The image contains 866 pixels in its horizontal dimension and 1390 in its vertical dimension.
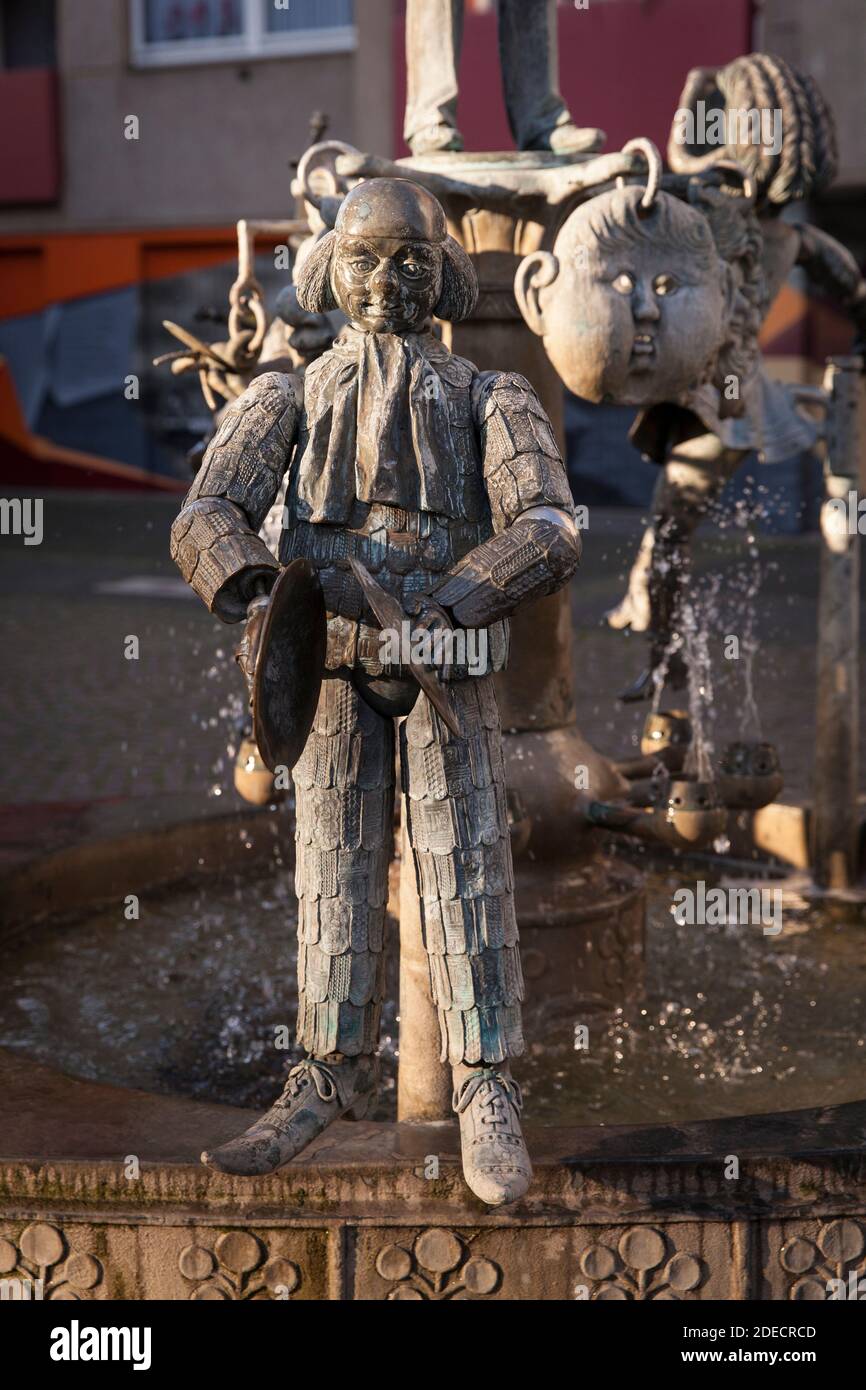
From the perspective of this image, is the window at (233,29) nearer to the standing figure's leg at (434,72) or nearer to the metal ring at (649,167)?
the standing figure's leg at (434,72)

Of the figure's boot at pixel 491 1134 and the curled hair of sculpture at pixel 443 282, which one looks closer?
the figure's boot at pixel 491 1134

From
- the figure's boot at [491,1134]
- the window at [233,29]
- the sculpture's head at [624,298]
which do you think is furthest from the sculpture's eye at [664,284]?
the window at [233,29]

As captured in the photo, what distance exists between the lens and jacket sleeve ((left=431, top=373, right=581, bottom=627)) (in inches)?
129

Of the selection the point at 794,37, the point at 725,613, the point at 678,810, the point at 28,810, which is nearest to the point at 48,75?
the point at 794,37

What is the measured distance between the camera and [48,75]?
19.2 m

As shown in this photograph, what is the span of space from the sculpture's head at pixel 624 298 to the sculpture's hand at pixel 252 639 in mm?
1462

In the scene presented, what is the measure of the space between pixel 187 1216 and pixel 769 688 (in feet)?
22.1

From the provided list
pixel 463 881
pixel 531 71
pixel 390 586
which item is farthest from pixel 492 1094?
pixel 531 71

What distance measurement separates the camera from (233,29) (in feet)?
61.2

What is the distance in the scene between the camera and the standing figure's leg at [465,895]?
11.2 feet

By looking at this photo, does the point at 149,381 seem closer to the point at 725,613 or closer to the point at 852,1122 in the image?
the point at 725,613

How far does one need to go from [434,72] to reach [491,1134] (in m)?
2.70
